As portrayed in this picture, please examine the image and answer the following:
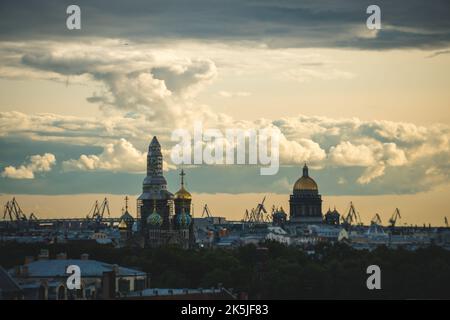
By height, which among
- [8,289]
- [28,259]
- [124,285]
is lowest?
[8,289]

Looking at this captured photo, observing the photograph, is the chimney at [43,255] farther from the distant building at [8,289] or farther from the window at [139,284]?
the distant building at [8,289]

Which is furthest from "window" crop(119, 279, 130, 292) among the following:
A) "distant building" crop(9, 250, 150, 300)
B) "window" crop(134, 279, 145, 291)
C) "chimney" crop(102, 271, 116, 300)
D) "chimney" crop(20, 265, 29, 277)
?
"chimney" crop(20, 265, 29, 277)

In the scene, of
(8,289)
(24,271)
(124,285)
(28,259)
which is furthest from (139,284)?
(8,289)

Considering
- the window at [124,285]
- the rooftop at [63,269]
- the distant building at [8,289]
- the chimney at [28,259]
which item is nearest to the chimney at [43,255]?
the chimney at [28,259]

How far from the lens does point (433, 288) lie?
151375 mm

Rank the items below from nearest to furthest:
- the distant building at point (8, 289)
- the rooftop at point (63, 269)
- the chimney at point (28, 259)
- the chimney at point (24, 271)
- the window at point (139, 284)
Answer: the distant building at point (8, 289) < the chimney at point (24, 271) < the rooftop at point (63, 269) < the window at point (139, 284) < the chimney at point (28, 259)

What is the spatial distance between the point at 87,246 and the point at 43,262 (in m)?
43.0

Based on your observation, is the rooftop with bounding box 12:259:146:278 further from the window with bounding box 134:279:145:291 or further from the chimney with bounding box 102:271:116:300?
the chimney with bounding box 102:271:116:300

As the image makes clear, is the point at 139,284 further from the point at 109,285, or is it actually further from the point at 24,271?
the point at 109,285

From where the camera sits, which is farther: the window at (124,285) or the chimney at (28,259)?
the chimney at (28,259)
